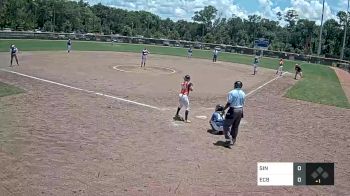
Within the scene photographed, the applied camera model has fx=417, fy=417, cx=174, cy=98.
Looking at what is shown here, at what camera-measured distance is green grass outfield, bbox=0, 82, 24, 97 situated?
20516 mm

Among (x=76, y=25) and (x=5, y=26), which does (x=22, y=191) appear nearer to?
(x=5, y=26)

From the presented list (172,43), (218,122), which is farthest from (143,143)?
(172,43)

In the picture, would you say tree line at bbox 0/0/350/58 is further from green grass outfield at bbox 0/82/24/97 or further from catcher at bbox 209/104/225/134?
catcher at bbox 209/104/225/134

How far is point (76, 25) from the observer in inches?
4683

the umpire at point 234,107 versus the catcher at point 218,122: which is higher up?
the umpire at point 234,107

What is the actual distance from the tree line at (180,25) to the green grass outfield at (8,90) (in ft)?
245

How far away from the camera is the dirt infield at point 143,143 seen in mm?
10016

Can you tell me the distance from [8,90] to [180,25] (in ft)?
438

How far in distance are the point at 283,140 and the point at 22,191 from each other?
9752mm

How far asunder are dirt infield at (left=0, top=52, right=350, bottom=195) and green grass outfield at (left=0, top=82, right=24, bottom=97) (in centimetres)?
75
